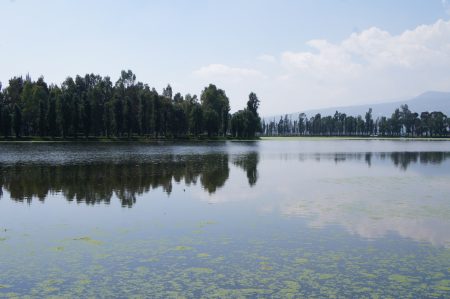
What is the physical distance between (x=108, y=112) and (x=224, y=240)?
134m

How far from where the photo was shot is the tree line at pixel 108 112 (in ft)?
434

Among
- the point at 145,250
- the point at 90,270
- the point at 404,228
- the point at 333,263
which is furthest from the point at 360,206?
the point at 90,270

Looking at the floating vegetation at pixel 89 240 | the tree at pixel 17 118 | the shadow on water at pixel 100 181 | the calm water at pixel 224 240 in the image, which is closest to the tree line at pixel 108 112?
the tree at pixel 17 118

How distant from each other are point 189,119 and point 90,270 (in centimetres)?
14668

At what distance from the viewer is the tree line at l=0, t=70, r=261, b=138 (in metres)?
132

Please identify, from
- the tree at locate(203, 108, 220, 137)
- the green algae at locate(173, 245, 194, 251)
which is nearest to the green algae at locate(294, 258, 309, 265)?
the green algae at locate(173, 245, 194, 251)

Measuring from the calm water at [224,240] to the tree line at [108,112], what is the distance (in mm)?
106501

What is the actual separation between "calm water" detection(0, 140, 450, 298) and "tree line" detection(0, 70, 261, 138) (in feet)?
349

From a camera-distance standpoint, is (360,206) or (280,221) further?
(360,206)

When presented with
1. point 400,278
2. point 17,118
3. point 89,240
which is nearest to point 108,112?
point 17,118

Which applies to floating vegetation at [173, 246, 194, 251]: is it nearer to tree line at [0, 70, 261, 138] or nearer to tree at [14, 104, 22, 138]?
tree line at [0, 70, 261, 138]

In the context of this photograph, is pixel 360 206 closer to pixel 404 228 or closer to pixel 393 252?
pixel 404 228

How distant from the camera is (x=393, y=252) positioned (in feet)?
49.1

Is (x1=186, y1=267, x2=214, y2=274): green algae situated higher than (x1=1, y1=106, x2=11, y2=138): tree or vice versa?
(x1=1, y1=106, x2=11, y2=138): tree
